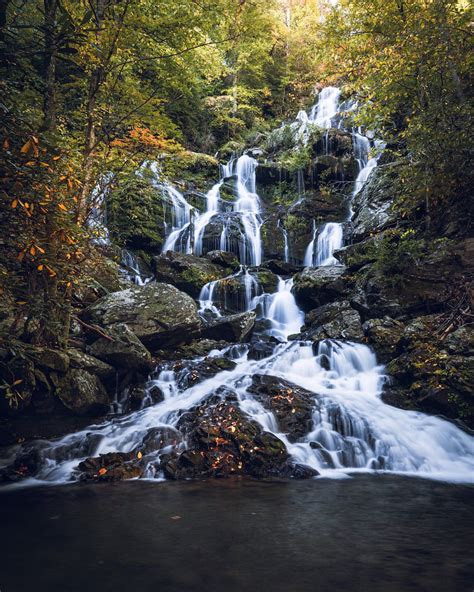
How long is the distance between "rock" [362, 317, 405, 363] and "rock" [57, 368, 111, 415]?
582cm

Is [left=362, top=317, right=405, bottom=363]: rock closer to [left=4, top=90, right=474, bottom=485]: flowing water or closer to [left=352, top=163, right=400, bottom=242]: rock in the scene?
[left=4, top=90, right=474, bottom=485]: flowing water

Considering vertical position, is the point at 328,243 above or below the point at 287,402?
above

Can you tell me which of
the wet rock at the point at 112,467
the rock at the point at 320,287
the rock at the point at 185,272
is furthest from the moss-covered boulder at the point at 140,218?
the wet rock at the point at 112,467

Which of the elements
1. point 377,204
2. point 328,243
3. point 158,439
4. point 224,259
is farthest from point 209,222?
point 158,439

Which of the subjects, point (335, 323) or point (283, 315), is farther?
point (283, 315)

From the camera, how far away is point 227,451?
5.84m

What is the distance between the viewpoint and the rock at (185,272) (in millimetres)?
13367

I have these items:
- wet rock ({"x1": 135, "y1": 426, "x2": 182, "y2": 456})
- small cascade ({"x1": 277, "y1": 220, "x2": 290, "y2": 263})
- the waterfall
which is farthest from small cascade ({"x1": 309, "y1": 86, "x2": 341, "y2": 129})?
wet rock ({"x1": 135, "y1": 426, "x2": 182, "y2": 456})

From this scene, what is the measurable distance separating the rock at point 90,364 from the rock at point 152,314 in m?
1.03

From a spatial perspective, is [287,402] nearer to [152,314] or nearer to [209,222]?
[152,314]

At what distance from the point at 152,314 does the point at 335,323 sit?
4.70m

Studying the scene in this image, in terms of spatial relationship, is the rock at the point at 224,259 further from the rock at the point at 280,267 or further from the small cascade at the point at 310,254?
the small cascade at the point at 310,254

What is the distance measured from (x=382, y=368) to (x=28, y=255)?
715 centimetres

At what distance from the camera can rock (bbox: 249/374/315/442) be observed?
6.67m
